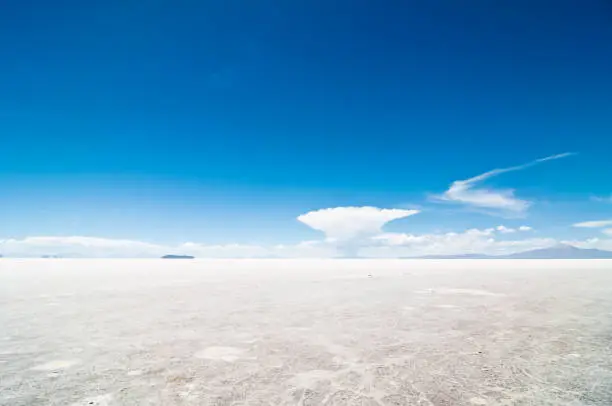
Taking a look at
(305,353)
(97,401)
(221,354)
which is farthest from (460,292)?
(97,401)

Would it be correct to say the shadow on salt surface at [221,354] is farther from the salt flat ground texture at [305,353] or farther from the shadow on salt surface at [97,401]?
the shadow on salt surface at [97,401]

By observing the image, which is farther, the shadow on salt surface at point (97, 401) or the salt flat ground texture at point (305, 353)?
the salt flat ground texture at point (305, 353)

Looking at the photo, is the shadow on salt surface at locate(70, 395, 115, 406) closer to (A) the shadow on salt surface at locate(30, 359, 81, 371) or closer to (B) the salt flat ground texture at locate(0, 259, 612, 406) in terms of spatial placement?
(B) the salt flat ground texture at locate(0, 259, 612, 406)

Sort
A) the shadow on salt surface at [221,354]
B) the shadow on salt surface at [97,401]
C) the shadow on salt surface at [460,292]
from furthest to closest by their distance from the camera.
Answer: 1. the shadow on salt surface at [460,292]
2. the shadow on salt surface at [221,354]
3. the shadow on salt surface at [97,401]

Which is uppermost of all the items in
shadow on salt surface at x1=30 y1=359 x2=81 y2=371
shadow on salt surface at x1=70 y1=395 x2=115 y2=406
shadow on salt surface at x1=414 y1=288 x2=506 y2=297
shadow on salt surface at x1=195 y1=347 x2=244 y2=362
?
shadow on salt surface at x1=414 y1=288 x2=506 y2=297

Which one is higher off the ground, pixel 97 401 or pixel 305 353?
pixel 305 353

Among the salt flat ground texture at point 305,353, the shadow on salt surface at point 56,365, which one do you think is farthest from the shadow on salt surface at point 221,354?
the shadow on salt surface at point 56,365

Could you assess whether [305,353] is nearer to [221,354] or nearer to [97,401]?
[221,354]

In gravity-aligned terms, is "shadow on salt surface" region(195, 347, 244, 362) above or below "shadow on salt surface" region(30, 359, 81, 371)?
above

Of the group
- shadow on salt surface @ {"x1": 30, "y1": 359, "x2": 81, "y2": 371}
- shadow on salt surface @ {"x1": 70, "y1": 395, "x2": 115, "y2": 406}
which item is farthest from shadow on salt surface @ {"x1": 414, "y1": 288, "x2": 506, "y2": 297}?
shadow on salt surface @ {"x1": 70, "y1": 395, "x2": 115, "y2": 406}

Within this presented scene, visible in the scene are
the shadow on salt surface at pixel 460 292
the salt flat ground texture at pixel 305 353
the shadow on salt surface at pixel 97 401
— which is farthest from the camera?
the shadow on salt surface at pixel 460 292

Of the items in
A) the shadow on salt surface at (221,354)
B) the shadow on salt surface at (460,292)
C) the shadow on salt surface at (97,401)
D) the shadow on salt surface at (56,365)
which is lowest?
the shadow on salt surface at (97,401)

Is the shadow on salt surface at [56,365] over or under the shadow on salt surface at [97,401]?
over
